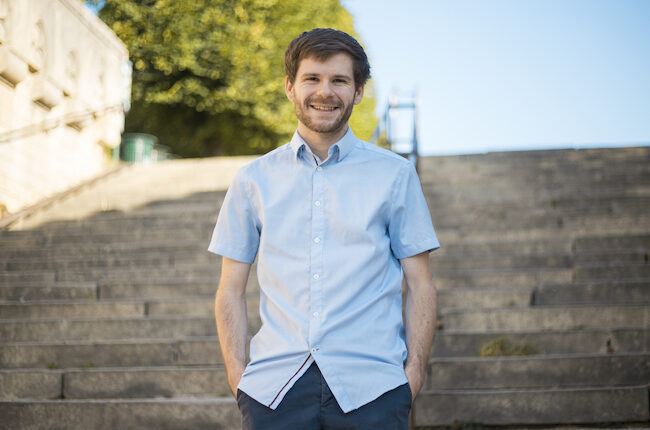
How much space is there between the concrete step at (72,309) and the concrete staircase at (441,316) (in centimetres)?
1

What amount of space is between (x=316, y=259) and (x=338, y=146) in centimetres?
34

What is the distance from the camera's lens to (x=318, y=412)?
5.29 ft

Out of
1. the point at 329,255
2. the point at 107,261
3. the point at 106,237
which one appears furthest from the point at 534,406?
the point at 106,237

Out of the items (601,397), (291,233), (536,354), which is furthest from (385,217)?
(536,354)

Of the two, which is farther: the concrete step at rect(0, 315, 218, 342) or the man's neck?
the concrete step at rect(0, 315, 218, 342)

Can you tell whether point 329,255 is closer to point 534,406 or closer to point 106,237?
point 534,406

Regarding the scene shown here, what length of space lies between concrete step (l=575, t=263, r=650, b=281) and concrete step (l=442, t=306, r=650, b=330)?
79 centimetres

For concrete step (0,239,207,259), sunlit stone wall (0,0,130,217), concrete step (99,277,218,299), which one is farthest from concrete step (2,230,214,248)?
concrete step (99,277,218,299)

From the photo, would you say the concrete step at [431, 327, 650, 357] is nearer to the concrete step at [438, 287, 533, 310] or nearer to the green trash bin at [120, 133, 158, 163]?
the concrete step at [438, 287, 533, 310]

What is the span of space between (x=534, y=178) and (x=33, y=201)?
6.54 metres

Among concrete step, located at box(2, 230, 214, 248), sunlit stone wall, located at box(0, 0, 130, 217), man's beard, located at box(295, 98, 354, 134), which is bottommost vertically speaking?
concrete step, located at box(2, 230, 214, 248)

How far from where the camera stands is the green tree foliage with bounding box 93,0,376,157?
1852 centimetres

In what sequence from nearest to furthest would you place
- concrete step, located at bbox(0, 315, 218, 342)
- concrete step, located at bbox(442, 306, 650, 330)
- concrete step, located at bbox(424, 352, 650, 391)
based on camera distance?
1. concrete step, located at bbox(424, 352, 650, 391)
2. concrete step, located at bbox(442, 306, 650, 330)
3. concrete step, located at bbox(0, 315, 218, 342)

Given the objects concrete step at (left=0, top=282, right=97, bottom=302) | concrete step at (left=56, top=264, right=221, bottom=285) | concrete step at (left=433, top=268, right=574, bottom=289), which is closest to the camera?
concrete step at (left=433, top=268, right=574, bottom=289)
